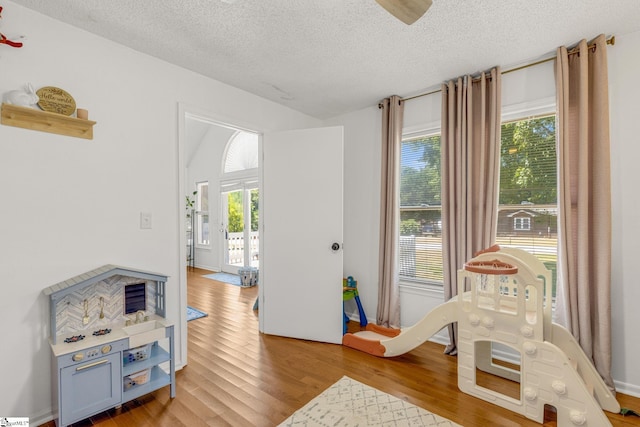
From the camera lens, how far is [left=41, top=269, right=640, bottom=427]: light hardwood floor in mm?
1773

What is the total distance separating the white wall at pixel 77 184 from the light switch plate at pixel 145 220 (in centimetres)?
3

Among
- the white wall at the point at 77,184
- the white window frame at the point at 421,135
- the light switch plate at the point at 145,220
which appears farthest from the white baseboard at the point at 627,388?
the light switch plate at the point at 145,220

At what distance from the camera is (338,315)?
2.85 m

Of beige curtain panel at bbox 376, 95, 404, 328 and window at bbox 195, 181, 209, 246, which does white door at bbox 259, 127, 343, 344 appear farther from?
window at bbox 195, 181, 209, 246

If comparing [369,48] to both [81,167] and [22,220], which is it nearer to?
[81,167]

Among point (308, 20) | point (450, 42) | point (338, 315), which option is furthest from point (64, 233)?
point (450, 42)

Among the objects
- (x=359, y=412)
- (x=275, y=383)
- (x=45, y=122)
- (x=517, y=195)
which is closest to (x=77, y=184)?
(x=45, y=122)

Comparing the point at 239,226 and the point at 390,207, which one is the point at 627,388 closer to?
the point at 390,207

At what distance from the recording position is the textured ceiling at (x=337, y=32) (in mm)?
1727

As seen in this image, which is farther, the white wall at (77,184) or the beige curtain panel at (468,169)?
the beige curtain panel at (468,169)

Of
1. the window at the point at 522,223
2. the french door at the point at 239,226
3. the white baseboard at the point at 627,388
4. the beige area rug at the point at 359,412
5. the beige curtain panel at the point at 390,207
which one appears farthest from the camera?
the french door at the point at 239,226

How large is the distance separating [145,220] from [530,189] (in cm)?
306

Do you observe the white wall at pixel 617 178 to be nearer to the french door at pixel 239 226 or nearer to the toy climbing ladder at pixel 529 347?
the toy climbing ladder at pixel 529 347

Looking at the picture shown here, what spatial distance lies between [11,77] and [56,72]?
216 millimetres
